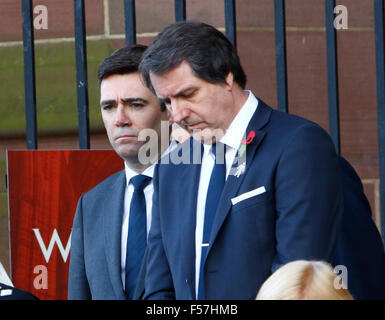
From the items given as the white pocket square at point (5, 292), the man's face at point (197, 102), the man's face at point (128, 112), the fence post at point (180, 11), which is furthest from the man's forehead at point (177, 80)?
the fence post at point (180, 11)

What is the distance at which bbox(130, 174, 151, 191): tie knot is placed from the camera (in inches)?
132

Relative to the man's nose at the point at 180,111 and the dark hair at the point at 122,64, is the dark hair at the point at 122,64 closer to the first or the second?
the dark hair at the point at 122,64

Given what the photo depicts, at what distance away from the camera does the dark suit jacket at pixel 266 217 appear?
2.72m

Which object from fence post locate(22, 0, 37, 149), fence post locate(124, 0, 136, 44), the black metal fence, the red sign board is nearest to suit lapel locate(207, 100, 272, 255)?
the black metal fence

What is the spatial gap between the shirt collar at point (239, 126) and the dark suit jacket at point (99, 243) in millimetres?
616

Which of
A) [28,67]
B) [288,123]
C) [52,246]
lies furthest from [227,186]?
[28,67]

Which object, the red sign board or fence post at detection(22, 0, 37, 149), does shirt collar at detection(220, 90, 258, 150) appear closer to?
the red sign board

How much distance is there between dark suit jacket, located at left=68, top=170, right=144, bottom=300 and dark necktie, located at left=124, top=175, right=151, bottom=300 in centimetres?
3

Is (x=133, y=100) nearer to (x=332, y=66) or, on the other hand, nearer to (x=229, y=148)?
(x=229, y=148)

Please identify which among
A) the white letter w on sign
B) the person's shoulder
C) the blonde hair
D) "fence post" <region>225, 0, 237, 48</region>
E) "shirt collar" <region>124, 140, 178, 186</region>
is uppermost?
"fence post" <region>225, 0, 237, 48</region>

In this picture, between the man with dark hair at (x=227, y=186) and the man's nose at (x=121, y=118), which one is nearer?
the man with dark hair at (x=227, y=186)

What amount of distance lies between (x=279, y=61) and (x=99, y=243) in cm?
99

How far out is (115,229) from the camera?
3328 millimetres
